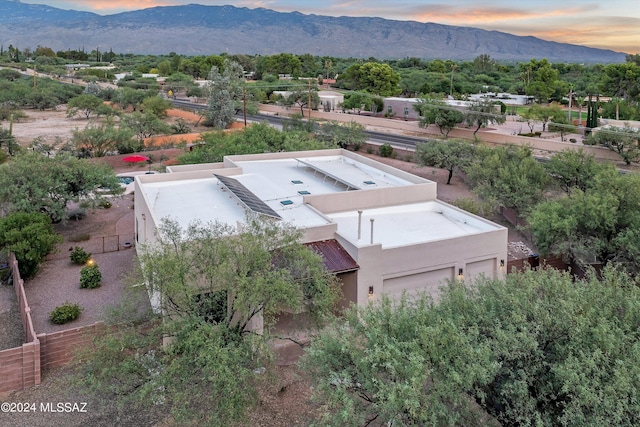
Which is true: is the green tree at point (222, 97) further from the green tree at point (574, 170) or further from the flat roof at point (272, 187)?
the green tree at point (574, 170)

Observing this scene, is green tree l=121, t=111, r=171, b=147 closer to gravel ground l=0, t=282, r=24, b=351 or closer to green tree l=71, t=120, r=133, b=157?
green tree l=71, t=120, r=133, b=157

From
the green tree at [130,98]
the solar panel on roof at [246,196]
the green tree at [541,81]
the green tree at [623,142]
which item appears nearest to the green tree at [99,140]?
the solar panel on roof at [246,196]

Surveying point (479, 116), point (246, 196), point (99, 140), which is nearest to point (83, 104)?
point (99, 140)

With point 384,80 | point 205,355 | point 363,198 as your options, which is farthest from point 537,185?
point 384,80

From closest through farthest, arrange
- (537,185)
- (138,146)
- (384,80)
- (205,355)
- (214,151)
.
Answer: (205,355)
(537,185)
(214,151)
(138,146)
(384,80)

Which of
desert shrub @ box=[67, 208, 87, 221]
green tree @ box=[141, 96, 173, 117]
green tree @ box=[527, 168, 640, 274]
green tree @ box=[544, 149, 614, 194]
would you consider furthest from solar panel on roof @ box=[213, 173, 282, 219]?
green tree @ box=[141, 96, 173, 117]

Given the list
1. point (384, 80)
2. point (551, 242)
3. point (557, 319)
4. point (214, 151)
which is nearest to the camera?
point (557, 319)

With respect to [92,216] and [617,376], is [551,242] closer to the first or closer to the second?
[617,376]
